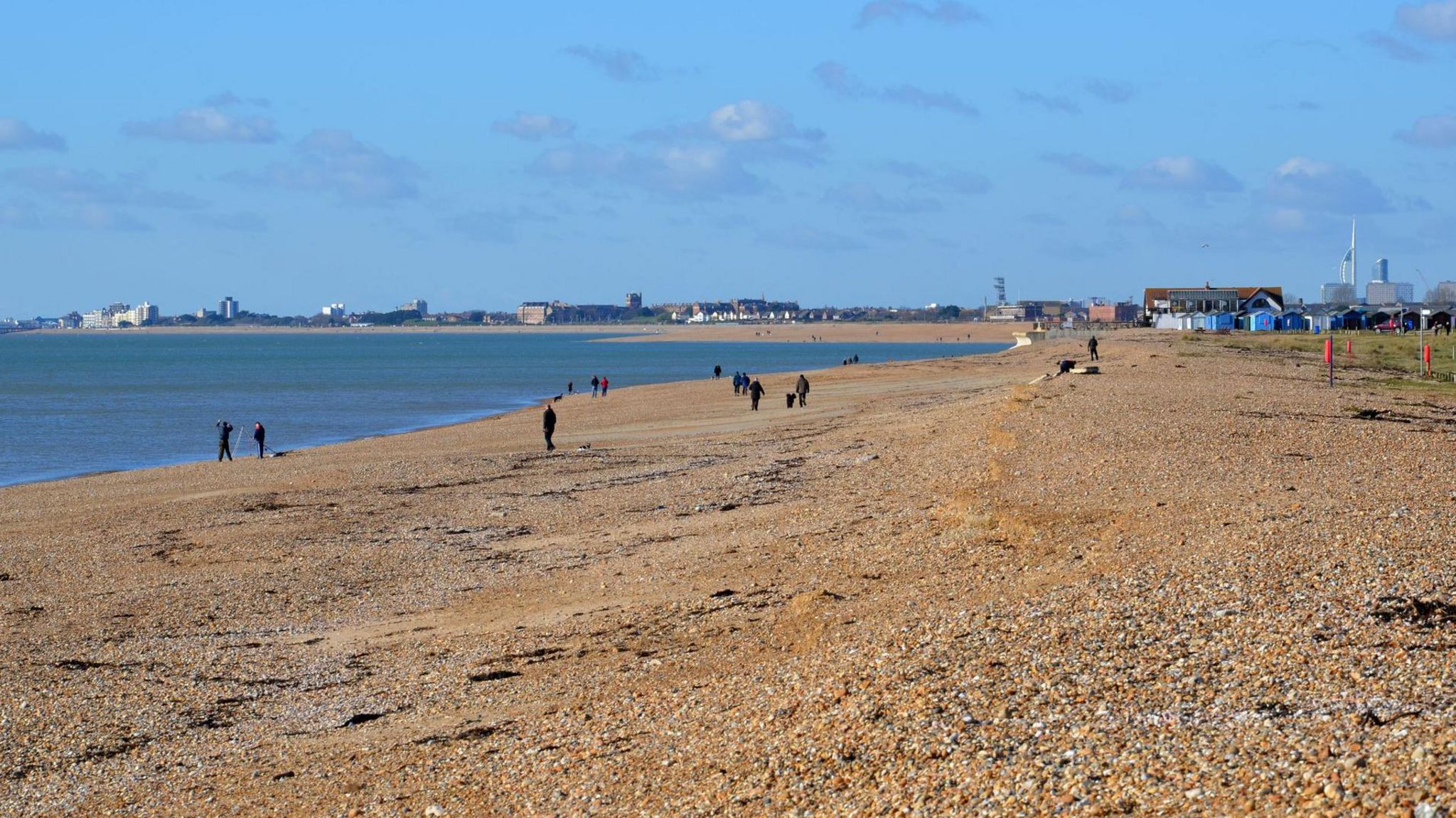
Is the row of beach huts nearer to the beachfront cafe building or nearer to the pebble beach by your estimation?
the beachfront cafe building

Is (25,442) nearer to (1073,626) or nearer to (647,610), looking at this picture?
(647,610)

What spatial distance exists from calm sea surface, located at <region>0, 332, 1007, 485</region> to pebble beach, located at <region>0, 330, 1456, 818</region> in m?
21.3

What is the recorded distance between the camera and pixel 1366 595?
10.8 m

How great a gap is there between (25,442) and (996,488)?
4064cm

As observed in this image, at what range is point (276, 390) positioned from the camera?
83.8 meters

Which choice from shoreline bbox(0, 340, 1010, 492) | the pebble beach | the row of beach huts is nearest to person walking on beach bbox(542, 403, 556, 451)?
the pebble beach

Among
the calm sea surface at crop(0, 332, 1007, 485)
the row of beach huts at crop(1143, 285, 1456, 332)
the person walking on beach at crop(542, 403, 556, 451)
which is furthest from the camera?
the row of beach huts at crop(1143, 285, 1456, 332)

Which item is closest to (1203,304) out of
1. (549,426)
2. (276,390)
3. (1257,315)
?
(1257,315)

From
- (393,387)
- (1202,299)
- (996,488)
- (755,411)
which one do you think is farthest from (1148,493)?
(1202,299)

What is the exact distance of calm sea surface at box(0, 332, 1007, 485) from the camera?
4716 centimetres

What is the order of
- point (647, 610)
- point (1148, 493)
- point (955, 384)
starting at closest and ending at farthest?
point (647, 610) < point (1148, 493) < point (955, 384)

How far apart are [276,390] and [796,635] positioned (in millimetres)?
75933

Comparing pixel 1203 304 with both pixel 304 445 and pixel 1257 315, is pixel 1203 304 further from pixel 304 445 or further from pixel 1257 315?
pixel 304 445

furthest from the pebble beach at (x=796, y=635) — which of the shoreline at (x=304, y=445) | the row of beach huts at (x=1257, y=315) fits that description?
the row of beach huts at (x=1257, y=315)
